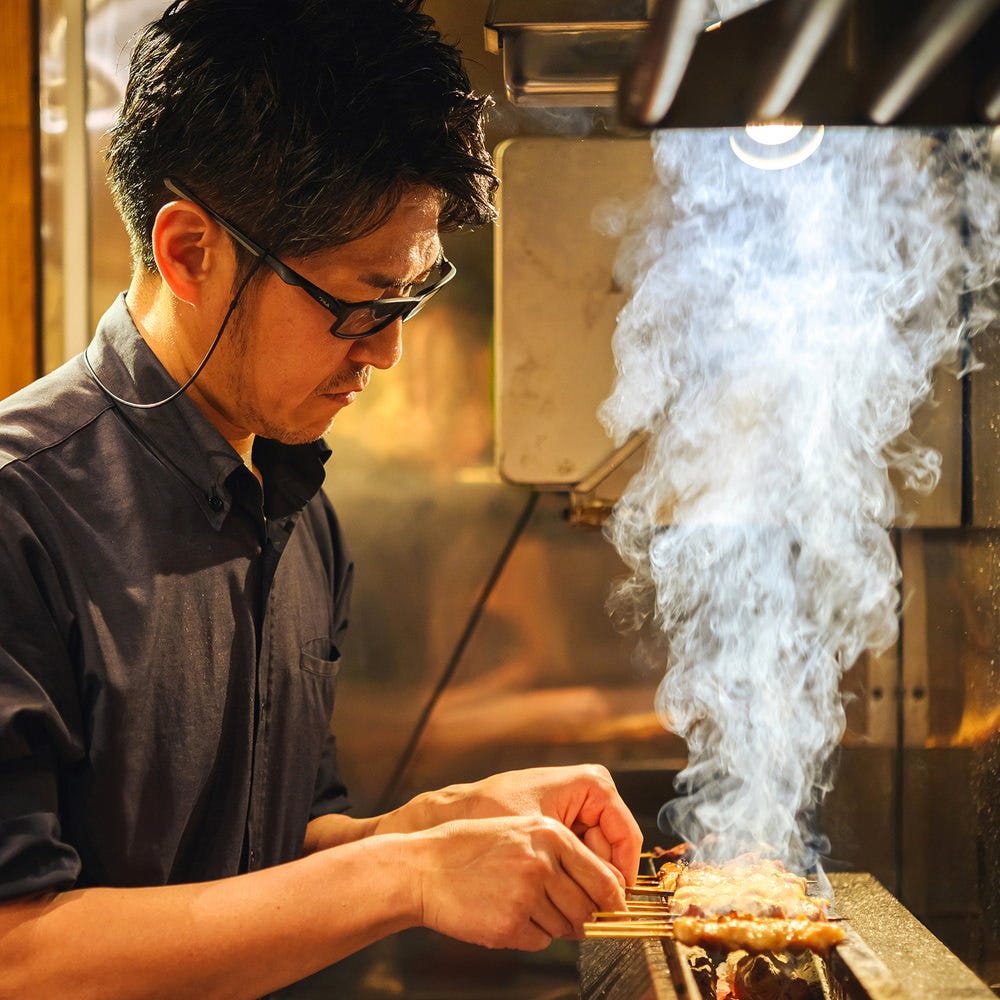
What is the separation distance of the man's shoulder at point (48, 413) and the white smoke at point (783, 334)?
142cm

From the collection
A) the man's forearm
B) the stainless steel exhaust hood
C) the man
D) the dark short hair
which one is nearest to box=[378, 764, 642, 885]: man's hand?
the man

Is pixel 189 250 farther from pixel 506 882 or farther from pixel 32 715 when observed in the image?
pixel 506 882

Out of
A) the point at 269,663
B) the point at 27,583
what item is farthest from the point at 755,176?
the point at 27,583

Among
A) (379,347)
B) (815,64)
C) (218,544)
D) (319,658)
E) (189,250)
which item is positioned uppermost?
(815,64)

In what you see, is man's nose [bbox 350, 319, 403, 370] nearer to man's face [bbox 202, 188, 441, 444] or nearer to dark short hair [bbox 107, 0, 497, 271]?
man's face [bbox 202, 188, 441, 444]

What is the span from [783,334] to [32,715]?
2097 mm

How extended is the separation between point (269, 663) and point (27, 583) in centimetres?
53

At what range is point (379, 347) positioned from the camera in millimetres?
1954

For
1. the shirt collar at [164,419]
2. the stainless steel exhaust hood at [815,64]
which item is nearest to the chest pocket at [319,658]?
the shirt collar at [164,419]

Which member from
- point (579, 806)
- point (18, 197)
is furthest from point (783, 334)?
point (18, 197)

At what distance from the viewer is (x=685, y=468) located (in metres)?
2.80

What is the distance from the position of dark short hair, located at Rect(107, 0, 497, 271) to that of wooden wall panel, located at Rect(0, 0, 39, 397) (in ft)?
4.07

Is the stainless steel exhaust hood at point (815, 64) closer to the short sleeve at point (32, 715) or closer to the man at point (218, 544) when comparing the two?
the man at point (218, 544)

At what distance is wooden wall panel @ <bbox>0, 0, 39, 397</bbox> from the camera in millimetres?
2893
